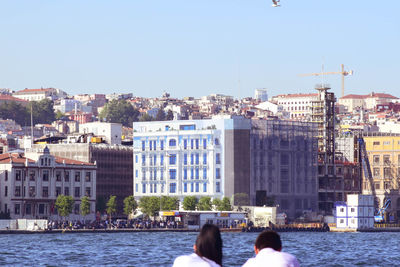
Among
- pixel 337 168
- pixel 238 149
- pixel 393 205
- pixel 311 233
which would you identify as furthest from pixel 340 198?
pixel 311 233

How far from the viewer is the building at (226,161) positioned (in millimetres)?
145625

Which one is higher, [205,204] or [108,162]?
[108,162]

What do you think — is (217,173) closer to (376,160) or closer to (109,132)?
(109,132)

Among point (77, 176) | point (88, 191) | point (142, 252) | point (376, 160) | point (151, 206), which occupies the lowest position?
point (142, 252)

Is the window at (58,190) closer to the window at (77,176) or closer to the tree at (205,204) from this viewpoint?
the window at (77,176)

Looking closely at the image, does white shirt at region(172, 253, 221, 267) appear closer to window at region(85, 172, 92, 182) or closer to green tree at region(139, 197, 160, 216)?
green tree at region(139, 197, 160, 216)

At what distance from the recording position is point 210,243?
14.0m

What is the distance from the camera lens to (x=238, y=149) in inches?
5782

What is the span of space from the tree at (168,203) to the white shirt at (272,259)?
12151 centimetres

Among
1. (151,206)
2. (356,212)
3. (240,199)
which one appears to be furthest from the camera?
(240,199)

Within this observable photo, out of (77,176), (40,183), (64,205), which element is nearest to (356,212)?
(77,176)

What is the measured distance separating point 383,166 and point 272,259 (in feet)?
559

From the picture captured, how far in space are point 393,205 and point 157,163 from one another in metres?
48.3

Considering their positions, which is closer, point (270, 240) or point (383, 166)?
point (270, 240)
